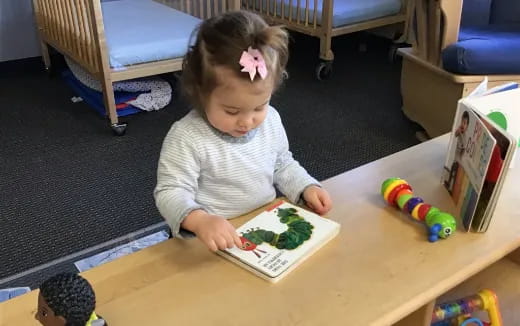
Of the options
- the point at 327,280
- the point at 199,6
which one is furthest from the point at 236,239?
the point at 199,6

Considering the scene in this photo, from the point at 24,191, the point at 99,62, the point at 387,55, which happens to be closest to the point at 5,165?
the point at 24,191

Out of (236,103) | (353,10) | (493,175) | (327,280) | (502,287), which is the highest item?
(236,103)

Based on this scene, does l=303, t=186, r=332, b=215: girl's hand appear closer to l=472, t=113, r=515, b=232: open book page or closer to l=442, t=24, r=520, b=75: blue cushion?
l=472, t=113, r=515, b=232: open book page

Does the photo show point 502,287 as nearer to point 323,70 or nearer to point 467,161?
point 467,161

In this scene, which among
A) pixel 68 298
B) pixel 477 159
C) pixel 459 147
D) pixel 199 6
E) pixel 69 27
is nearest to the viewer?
pixel 68 298

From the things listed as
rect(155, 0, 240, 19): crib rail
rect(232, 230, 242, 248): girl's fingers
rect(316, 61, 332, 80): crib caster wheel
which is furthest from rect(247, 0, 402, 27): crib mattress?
rect(232, 230, 242, 248): girl's fingers

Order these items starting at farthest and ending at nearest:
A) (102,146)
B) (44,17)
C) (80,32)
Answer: (44,17) → (80,32) → (102,146)

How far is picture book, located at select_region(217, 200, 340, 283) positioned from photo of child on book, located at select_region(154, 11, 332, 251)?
0.11ft

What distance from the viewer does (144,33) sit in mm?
2332

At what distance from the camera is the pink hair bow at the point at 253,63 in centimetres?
86

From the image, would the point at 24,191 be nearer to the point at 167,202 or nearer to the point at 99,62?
the point at 99,62

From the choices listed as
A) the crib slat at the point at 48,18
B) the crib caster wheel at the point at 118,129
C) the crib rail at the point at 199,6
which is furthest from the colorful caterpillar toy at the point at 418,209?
the crib slat at the point at 48,18

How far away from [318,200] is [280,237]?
13cm

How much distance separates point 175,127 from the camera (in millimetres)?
993
